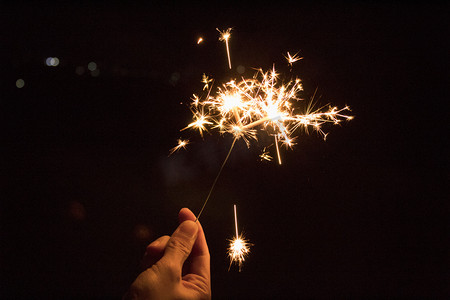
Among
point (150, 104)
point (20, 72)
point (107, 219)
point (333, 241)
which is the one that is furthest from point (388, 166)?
point (20, 72)

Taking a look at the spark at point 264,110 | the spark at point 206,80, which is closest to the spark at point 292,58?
the spark at point 264,110

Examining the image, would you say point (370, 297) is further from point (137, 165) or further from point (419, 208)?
point (137, 165)

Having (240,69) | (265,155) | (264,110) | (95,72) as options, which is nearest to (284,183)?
(265,155)

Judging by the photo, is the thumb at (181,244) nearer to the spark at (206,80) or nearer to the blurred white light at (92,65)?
the spark at (206,80)

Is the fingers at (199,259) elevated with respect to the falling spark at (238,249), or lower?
lower

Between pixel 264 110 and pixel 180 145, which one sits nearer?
pixel 264 110

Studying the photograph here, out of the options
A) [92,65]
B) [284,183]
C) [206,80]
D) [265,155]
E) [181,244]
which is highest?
[92,65]

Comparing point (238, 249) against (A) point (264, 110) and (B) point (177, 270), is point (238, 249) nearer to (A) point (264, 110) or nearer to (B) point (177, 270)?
(B) point (177, 270)
